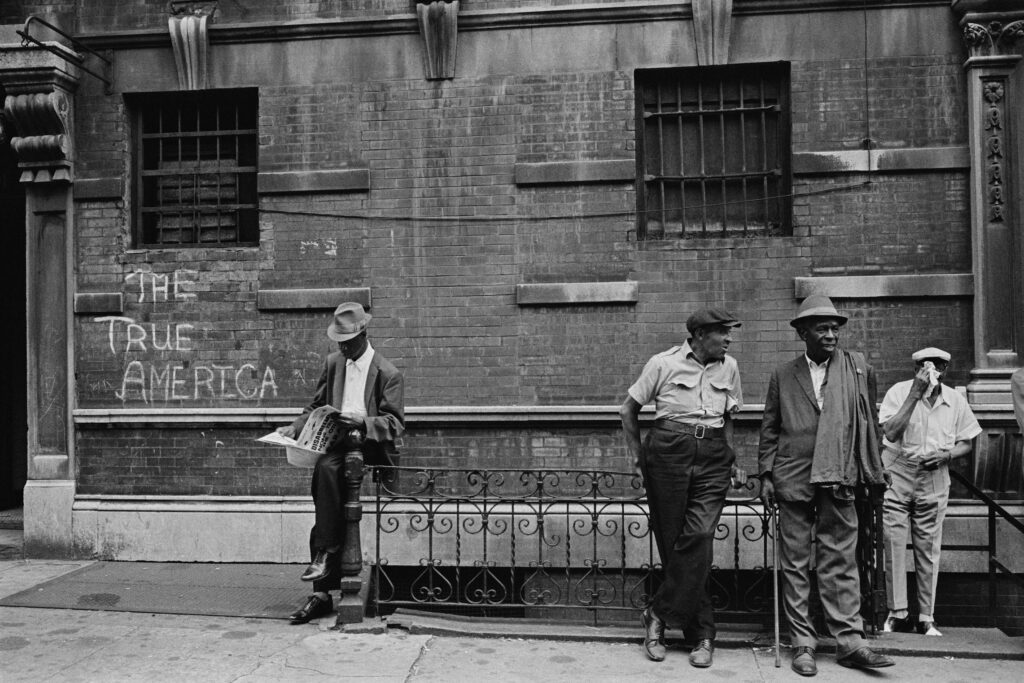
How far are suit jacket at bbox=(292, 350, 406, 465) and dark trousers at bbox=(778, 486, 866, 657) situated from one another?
269 cm

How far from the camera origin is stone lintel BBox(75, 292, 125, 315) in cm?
873

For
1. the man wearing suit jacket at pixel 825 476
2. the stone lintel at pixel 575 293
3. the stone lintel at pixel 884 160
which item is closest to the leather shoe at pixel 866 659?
the man wearing suit jacket at pixel 825 476

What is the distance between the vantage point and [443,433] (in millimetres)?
8445

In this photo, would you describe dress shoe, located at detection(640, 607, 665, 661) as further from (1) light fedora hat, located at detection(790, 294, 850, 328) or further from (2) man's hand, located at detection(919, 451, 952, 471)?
(2) man's hand, located at detection(919, 451, 952, 471)

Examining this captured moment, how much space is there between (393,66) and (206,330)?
3.08 meters

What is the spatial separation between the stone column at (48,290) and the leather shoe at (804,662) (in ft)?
21.7

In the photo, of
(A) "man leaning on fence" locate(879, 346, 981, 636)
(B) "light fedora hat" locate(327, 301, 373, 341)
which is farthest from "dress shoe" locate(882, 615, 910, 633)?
(B) "light fedora hat" locate(327, 301, 373, 341)

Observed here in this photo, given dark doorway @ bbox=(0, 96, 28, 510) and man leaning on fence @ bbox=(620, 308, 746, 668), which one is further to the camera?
dark doorway @ bbox=(0, 96, 28, 510)

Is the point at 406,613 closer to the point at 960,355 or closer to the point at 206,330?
the point at 206,330

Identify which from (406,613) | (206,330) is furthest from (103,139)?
(406,613)

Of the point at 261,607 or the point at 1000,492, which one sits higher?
the point at 1000,492

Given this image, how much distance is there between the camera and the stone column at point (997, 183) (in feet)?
25.6

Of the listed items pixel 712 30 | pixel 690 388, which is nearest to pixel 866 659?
pixel 690 388

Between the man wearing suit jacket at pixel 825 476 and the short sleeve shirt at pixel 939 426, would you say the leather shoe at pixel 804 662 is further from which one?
the short sleeve shirt at pixel 939 426
